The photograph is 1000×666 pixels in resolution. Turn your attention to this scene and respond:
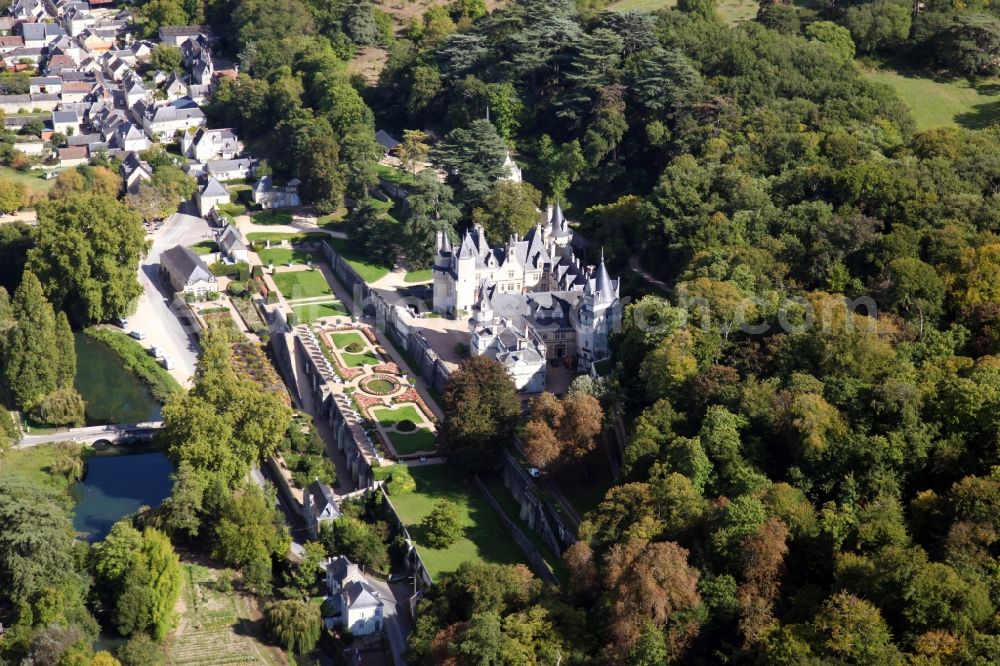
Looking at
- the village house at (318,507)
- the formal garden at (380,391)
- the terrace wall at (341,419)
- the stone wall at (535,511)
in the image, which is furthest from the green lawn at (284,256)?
the stone wall at (535,511)

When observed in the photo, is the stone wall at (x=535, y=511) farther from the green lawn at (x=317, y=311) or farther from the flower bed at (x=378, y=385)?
the green lawn at (x=317, y=311)

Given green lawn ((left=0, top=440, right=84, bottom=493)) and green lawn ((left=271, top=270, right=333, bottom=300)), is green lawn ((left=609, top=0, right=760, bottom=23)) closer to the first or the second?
green lawn ((left=271, top=270, right=333, bottom=300))

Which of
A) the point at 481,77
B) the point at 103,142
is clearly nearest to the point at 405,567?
the point at 481,77

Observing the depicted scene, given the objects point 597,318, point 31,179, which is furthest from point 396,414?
point 31,179

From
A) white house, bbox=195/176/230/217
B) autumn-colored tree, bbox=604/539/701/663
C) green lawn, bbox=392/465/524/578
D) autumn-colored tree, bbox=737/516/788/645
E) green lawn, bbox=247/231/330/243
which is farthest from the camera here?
white house, bbox=195/176/230/217

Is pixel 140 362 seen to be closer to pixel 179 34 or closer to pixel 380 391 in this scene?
pixel 380 391

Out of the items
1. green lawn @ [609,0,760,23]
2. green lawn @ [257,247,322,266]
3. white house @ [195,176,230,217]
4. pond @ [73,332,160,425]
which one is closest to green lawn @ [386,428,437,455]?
pond @ [73,332,160,425]
